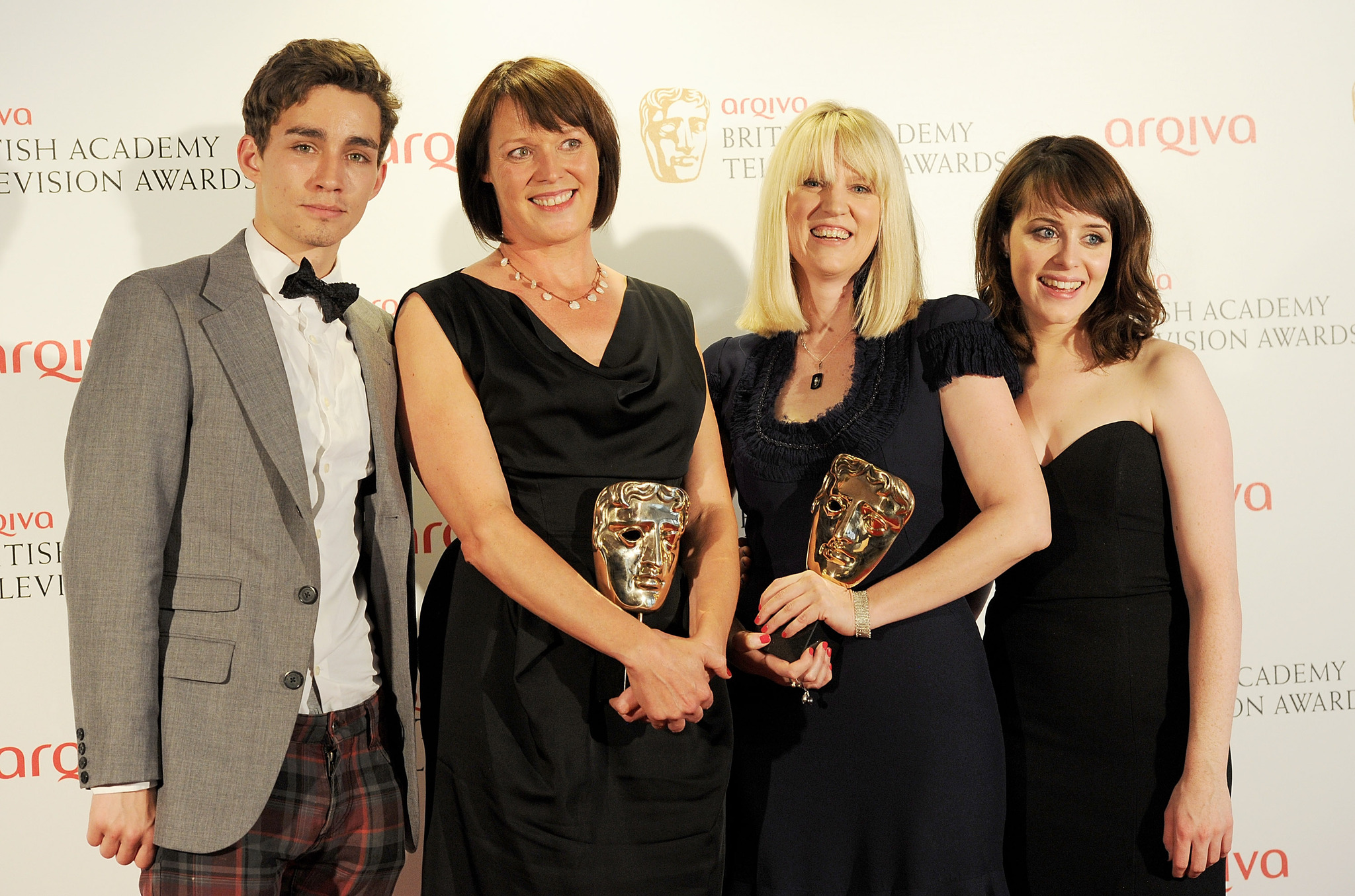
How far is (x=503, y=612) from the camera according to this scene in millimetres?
1906

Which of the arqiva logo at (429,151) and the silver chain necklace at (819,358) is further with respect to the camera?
the arqiva logo at (429,151)

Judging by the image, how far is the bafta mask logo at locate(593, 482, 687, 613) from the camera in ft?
5.70

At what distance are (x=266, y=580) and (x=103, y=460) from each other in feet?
1.10

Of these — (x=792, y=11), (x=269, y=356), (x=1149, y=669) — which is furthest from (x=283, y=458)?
(x=792, y=11)

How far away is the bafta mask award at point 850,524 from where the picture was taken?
1.86m

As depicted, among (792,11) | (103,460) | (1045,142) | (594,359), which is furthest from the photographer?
(792,11)

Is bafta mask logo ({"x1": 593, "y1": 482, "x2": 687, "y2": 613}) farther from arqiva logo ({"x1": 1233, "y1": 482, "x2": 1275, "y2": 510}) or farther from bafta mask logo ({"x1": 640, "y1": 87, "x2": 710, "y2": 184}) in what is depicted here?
arqiva logo ({"x1": 1233, "y1": 482, "x2": 1275, "y2": 510})

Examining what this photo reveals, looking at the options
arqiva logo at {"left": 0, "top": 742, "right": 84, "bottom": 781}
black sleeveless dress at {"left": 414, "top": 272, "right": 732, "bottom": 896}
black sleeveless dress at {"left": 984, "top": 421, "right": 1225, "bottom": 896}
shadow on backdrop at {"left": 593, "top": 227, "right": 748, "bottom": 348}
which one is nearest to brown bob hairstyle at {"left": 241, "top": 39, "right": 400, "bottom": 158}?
black sleeveless dress at {"left": 414, "top": 272, "right": 732, "bottom": 896}

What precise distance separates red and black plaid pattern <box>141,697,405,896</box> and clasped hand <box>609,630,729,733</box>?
502 mm

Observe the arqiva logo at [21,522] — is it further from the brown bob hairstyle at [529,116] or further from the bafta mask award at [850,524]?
the bafta mask award at [850,524]

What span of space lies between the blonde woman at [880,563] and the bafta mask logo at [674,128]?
756 mm

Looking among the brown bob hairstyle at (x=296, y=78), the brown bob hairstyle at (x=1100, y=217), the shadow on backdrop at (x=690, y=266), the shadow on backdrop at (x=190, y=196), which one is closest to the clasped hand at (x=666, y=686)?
the brown bob hairstyle at (x=1100, y=217)

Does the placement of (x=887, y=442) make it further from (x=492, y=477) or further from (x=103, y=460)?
(x=103, y=460)

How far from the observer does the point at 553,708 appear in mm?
1839
